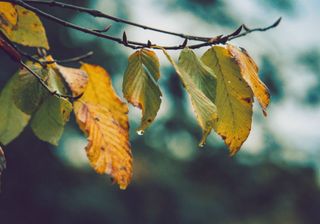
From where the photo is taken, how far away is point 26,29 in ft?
3.60

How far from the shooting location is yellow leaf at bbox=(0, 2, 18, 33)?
1.02 m

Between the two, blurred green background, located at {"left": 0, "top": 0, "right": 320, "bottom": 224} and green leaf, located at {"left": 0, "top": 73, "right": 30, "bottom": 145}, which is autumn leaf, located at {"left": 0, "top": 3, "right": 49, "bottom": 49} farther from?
blurred green background, located at {"left": 0, "top": 0, "right": 320, "bottom": 224}

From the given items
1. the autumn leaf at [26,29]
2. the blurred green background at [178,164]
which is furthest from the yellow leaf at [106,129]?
the blurred green background at [178,164]

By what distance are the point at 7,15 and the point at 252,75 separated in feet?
1.34

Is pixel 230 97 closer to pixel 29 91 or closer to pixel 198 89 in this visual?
pixel 198 89

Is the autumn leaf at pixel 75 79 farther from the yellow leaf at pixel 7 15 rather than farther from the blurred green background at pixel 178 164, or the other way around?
the blurred green background at pixel 178 164

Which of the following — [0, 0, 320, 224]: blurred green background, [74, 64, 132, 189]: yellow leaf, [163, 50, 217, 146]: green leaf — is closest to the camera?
[163, 50, 217, 146]: green leaf

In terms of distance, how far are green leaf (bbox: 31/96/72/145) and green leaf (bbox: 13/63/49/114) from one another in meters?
0.02

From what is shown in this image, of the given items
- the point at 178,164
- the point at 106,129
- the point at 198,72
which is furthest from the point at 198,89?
the point at 178,164

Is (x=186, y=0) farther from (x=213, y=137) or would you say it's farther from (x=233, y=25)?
(x=213, y=137)

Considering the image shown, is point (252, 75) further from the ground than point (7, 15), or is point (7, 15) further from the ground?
point (252, 75)

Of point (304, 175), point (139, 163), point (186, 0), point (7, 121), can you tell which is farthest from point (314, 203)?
point (7, 121)

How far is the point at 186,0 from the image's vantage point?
1175 centimetres

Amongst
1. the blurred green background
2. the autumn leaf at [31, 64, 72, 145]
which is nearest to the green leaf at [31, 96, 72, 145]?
the autumn leaf at [31, 64, 72, 145]
